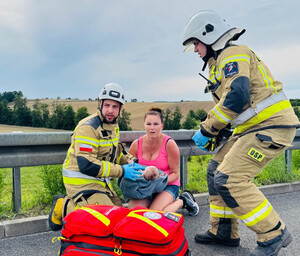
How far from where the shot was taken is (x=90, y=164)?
3.74 metres

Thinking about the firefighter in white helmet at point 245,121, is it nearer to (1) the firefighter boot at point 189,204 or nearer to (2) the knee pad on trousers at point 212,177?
(2) the knee pad on trousers at point 212,177

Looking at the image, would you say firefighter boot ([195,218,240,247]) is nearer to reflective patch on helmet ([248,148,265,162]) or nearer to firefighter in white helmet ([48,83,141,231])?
reflective patch on helmet ([248,148,265,162])

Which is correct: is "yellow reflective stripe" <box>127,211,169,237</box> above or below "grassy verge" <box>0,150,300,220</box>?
above

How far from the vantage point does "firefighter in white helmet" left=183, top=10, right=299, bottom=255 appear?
11.0 feet

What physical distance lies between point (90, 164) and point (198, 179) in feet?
11.3

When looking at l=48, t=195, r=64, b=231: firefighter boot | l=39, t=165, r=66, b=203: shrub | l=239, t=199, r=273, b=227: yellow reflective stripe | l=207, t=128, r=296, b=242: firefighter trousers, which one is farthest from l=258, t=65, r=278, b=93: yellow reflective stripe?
l=39, t=165, r=66, b=203: shrub

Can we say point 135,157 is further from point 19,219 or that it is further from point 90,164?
point 19,219

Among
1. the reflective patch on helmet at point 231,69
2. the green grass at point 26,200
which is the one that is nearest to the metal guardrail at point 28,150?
the green grass at point 26,200

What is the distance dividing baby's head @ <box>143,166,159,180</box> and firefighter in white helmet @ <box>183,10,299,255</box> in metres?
0.74

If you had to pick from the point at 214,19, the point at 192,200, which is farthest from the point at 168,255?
the point at 214,19

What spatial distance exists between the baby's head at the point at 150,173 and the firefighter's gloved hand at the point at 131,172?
63 mm

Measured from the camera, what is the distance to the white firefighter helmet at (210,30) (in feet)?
12.1

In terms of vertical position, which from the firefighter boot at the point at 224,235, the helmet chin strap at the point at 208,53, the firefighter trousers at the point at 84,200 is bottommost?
the firefighter boot at the point at 224,235

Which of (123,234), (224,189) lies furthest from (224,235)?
(123,234)
